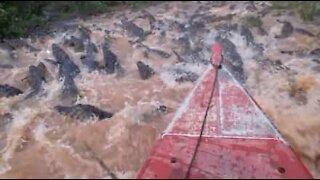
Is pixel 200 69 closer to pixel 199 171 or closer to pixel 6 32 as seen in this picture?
pixel 199 171

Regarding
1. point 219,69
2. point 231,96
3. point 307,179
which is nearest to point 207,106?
point 231,96

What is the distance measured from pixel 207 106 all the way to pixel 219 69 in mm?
1134

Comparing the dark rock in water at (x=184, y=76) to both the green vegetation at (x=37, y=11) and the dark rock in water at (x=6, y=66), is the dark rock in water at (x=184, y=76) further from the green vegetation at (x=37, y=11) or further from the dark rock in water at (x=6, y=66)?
the green vegetation at (x=37, y=11)

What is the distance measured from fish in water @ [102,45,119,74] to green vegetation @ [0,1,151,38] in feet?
7.13

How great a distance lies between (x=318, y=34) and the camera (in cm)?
1075

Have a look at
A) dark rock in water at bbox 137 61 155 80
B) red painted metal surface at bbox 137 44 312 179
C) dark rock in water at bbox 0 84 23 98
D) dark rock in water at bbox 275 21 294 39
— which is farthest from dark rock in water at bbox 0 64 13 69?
dark rock in water at bbox 275 21 294 39

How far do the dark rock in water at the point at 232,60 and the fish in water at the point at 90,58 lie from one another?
2.48 metres

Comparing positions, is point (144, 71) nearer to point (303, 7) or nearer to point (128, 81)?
point (128, 81)

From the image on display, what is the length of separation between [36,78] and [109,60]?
145cm

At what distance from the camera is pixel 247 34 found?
11.0 metres

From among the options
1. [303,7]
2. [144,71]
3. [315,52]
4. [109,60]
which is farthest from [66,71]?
[303,7]

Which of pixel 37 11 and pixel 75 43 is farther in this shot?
pixel 37 11

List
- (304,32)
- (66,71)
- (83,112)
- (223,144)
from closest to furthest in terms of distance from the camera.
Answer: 1. (223,144)
2. (83,112)
3. (66,71)
4. (304,32)

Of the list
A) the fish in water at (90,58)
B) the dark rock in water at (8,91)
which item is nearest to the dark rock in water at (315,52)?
the fish in water at (90,58)
